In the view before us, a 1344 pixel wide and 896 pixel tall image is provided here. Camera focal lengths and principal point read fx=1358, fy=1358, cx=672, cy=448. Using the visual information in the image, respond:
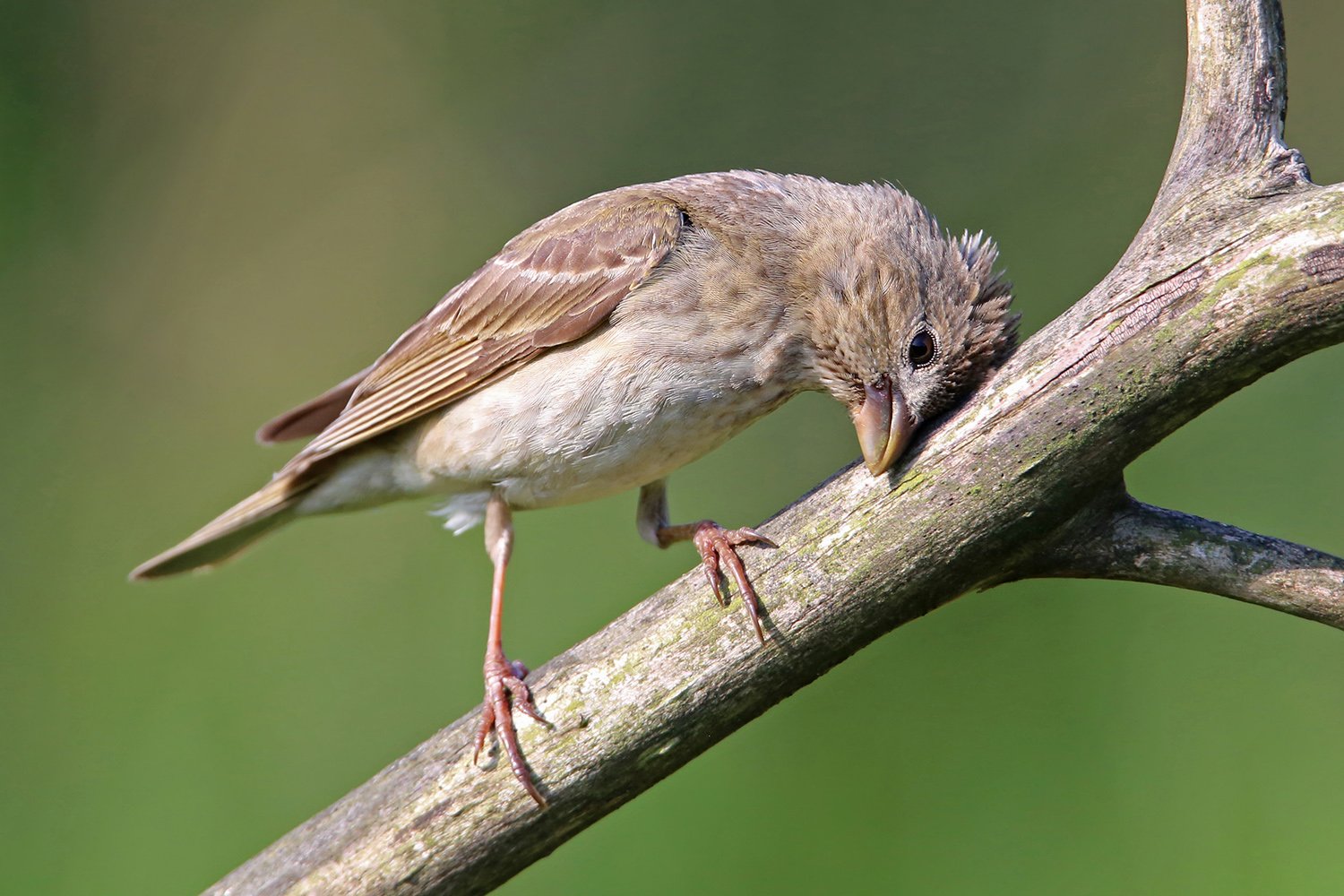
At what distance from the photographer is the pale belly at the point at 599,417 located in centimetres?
315

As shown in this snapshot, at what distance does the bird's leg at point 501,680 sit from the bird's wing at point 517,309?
1.20 ft

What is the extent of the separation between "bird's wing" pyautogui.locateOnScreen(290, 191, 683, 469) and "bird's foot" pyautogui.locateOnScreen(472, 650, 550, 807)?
91cm

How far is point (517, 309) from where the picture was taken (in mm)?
3561

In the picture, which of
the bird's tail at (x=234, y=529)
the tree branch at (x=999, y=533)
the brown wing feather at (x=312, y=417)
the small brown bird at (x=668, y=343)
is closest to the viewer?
the tree branch at (x=999, y=533)

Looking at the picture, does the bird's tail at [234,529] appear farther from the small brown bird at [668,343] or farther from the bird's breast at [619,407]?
the bird's breast at [619,407]

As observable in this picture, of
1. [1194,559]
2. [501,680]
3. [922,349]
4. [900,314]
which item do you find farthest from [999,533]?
[501,680]

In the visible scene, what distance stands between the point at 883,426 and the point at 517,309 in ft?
3.93

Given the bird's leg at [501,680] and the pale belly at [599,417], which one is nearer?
the bird's leg at [501,680]

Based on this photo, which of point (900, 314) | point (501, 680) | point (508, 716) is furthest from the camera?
point (900, 314)

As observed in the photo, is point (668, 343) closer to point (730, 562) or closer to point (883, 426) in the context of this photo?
point (883, 426)

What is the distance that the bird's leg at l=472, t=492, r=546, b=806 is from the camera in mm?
2643

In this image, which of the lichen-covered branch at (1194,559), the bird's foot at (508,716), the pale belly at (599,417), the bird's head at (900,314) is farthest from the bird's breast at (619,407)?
the lichen-covered branch at (1194,559)

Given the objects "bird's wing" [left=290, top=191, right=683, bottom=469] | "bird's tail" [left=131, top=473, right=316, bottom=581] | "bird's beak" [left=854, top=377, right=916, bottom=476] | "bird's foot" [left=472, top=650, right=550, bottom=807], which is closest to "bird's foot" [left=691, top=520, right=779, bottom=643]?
"bird's beak" [left=854, top=377, right=916, bottom=476]

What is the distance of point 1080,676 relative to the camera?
443 centimetres
